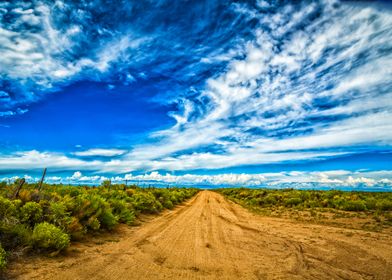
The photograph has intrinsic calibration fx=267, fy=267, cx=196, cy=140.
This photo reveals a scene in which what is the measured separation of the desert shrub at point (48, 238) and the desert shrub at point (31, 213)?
3.67ft

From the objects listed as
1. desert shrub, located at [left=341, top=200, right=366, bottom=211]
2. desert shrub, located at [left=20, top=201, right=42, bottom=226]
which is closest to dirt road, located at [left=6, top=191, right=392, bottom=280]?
desert shrub, located at [left=20, top=201, right=42, bottom=226]

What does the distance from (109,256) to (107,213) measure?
3.79 m

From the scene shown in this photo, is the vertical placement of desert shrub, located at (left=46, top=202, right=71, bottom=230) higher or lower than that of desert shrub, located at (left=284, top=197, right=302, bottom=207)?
lower

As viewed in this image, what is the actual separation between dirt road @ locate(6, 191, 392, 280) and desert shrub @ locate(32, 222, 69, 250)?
1.44 ft

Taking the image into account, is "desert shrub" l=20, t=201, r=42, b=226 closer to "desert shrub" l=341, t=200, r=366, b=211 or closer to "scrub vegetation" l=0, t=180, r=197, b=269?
"scrub vegetation" l=0, t=180, r=197, b=269

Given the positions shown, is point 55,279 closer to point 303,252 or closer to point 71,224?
point 71,224

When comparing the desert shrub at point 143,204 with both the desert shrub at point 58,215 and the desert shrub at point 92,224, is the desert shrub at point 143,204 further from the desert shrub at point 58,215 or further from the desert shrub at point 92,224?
the desert shrub at point 58,215

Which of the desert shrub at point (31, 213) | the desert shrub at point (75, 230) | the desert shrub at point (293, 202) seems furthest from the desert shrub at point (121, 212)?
the desert shrub at point (293, 202)

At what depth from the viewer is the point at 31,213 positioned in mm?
8320

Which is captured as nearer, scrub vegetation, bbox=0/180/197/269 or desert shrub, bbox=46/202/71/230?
scrub vegetation, bbox=0/180/197/269

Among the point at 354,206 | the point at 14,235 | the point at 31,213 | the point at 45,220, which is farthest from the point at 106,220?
the point at 354,206

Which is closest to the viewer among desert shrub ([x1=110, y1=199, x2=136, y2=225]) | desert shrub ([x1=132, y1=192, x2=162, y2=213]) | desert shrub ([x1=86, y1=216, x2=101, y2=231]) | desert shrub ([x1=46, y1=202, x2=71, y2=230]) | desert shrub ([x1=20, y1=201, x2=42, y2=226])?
desert shrub ([x1=20, y1=201, x2=42, y2=226])

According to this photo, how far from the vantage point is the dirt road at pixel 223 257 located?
20.5 feet

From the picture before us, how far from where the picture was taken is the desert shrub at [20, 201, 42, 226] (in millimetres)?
8048
